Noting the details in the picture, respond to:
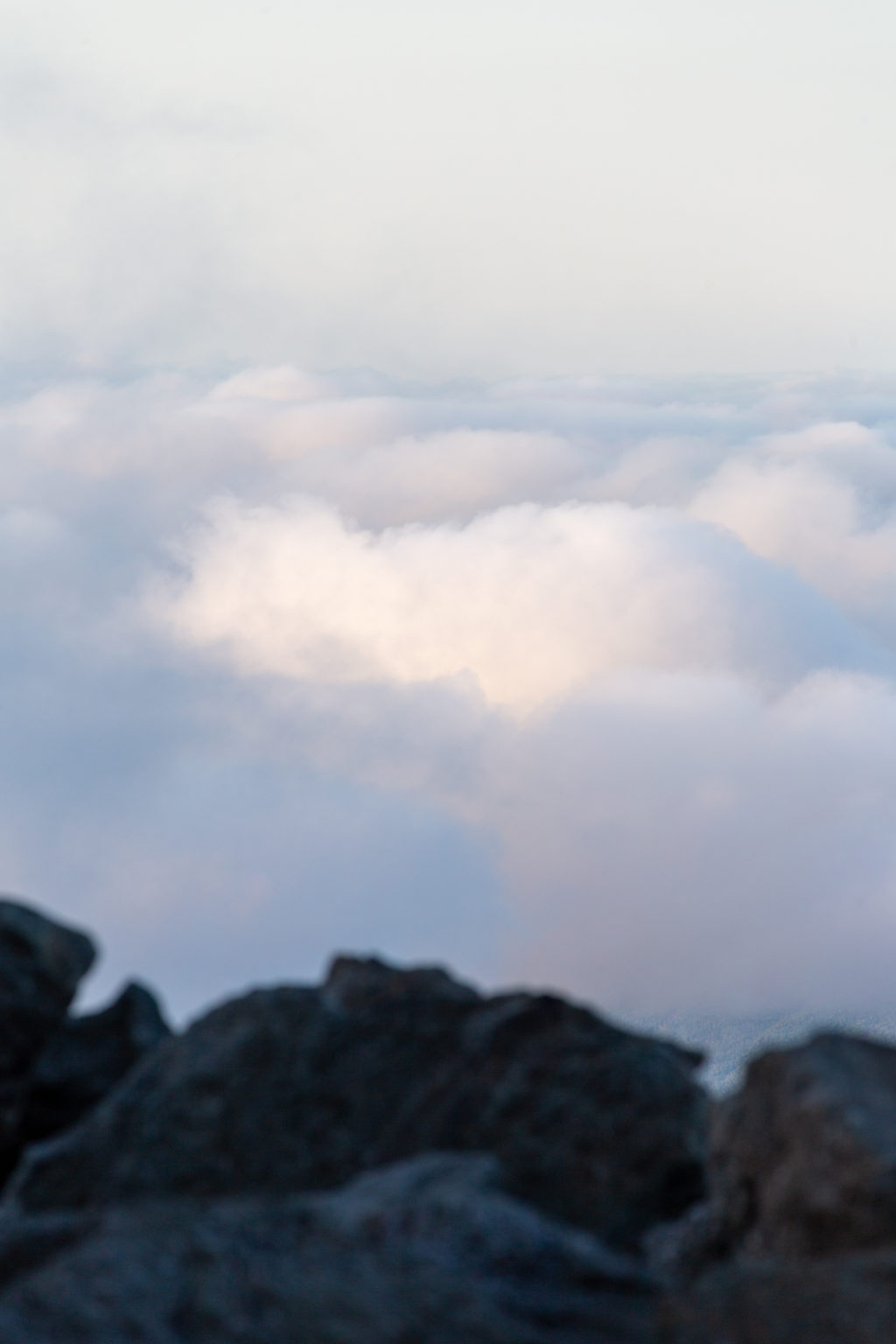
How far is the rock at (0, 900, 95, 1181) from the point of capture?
1143cm

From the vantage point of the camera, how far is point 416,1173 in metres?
8.39

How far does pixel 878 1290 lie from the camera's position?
7145 millimetres

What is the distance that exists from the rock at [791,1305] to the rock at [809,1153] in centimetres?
41

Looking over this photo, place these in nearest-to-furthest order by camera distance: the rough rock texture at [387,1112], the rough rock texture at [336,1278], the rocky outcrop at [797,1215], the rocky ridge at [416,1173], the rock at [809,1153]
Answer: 1. the rough rock texture at [336,1278]
2. the rocky ridge at [416,1173]
3. the rocky outcrop at [797,1215]
4. the rock at [809,1153]
5. the rough rock texture at [387,1112]

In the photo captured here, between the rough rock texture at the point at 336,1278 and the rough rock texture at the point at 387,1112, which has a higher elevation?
the rough rock texture at the point at 387,1112

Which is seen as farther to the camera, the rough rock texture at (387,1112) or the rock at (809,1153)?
the rough rock texture at (387,1112)

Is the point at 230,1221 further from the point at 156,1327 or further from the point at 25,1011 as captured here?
the point at 25,1011

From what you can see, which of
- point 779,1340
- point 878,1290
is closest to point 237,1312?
point 779,1340

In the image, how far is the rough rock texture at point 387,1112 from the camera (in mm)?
9883

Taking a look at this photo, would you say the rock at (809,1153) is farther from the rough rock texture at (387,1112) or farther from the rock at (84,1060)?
the rock at (84,1060)

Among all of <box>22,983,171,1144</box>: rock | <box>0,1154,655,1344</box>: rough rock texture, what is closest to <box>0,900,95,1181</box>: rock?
<box>22,983,171,1144</box>: rock

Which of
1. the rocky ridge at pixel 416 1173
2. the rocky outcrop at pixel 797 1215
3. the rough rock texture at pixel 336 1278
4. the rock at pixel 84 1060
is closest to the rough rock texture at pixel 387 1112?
the rocky ridge at pixel 416 1173

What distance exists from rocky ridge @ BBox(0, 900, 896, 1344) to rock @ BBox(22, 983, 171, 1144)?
0.02 meters

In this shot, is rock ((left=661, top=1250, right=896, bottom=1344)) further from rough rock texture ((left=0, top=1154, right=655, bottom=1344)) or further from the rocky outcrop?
rough rock texture ((left=0, top=1154, right=655, bottom=1344))
